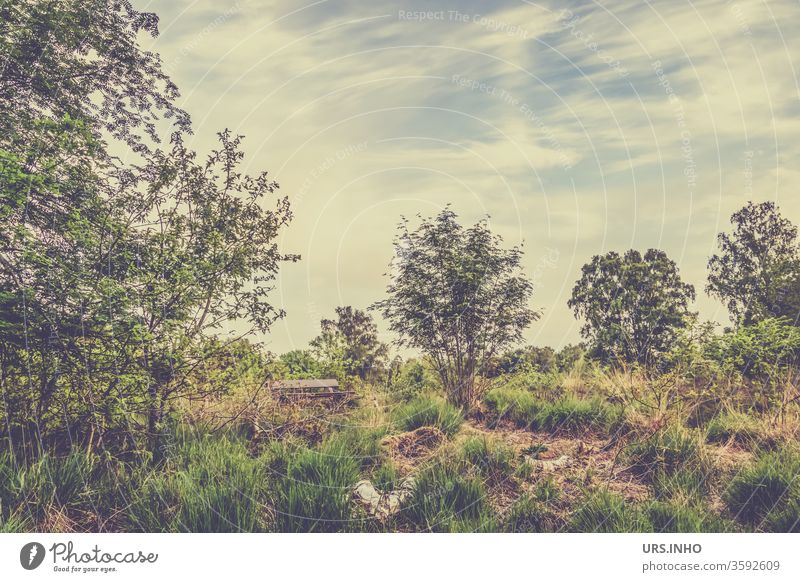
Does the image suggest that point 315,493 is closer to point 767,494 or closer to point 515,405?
point 767,494

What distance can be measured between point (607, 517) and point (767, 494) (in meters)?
1.81

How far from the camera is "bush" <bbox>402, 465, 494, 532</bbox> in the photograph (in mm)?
4531

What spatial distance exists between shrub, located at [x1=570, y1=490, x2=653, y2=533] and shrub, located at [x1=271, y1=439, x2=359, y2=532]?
79.0 inches

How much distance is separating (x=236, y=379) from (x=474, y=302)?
211 inches

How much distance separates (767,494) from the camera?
5.08m

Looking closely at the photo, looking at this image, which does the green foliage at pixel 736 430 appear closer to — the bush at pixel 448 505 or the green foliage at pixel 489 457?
the green foliage at pixel 489 457

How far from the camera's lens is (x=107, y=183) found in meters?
7.11

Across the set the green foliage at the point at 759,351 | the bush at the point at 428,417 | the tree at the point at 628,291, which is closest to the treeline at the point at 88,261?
the bush at the point at 428,417

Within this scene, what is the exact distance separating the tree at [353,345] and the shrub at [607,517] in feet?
18.6

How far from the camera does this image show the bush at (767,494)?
472 centimetres

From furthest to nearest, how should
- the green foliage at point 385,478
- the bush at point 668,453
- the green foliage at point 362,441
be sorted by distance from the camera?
1. the green foliage at point 362,441
2. the bush at point 668,453
3. the green foliage at point 385,478

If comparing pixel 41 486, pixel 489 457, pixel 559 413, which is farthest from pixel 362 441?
pixel 559 413

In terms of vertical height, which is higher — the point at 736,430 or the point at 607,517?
the point at 736,430
